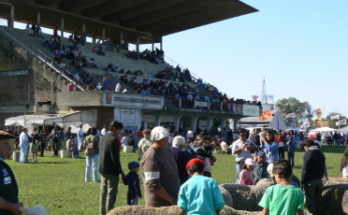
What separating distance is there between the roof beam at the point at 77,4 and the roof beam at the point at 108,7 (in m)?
1.63

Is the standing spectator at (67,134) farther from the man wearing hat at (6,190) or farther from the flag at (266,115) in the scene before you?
the flag at (266,115)

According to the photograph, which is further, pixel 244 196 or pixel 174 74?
pixel 174 74

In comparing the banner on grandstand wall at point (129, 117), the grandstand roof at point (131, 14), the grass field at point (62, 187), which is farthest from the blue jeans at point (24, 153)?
the grandstand roof at point (131, 14)

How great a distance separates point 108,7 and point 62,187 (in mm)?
37528

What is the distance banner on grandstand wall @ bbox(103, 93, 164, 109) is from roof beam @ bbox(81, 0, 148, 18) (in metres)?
15.3

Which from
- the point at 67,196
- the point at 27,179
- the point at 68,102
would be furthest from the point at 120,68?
the point at 67,196

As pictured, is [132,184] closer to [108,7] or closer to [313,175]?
[313,175]

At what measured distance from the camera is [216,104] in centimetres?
4262

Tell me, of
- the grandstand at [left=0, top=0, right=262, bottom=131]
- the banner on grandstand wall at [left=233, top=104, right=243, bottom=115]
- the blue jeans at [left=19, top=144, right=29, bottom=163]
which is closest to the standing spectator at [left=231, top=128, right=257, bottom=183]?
the blue jeans at [left=19, top=144, right=29, bottom=163]

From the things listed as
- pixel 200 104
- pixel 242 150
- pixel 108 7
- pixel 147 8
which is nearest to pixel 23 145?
pixel 242 150

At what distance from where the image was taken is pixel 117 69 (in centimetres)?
4197

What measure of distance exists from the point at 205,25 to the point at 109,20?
10847mm

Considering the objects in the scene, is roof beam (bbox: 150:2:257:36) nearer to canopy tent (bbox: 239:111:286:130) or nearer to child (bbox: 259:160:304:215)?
canopy tent (bbox: 239:111:286:130)

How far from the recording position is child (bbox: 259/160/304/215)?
5289mm
